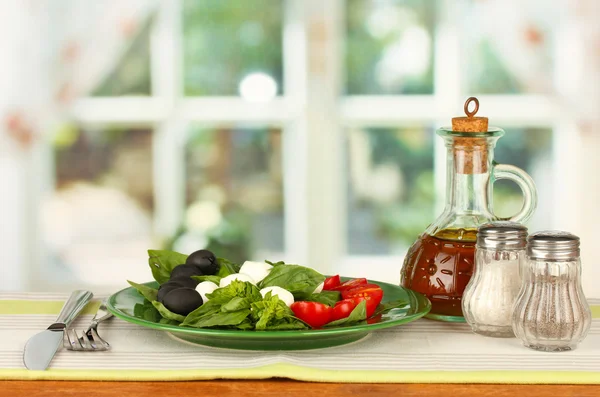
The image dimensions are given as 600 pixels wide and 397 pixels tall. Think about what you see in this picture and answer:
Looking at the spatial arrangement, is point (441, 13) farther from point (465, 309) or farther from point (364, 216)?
point (465, 309)

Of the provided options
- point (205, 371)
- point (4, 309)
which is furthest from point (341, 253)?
point (205, 371)

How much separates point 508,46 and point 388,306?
8.20 feet

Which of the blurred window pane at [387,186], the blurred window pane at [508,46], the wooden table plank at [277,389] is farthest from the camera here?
the blurred window pane at [387,186]

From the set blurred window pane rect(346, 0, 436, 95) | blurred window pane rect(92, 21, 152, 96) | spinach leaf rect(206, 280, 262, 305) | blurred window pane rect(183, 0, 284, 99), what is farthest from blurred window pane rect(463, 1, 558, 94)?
spinach leaf rect(206, 280, 262, 305)

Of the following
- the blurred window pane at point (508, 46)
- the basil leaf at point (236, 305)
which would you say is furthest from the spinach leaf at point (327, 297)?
the blurred window pane at point (508, 46)

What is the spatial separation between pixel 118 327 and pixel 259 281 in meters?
0.17

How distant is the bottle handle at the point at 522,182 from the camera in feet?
3.35

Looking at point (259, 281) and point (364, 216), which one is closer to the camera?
point (259, 281)

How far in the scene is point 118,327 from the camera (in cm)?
101

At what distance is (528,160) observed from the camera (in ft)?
11.2

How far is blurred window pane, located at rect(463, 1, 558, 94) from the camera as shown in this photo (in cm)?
328

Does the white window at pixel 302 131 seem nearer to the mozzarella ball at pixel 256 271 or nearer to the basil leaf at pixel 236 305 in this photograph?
the mozzarella ball at pixel 256 271

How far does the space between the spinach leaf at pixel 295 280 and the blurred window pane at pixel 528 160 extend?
A: 251 centimetres

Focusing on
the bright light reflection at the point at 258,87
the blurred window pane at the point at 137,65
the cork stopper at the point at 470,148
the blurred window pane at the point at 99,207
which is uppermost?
the blurred window pane at the point at 137,65
